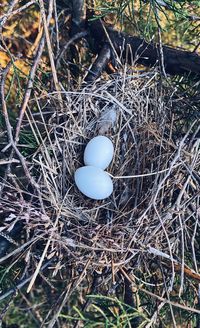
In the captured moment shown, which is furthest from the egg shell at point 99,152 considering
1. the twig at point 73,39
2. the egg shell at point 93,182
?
the twig at point 73,39

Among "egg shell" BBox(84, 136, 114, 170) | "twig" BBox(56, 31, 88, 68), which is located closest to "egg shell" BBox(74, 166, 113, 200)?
"egg shell" BBox(84, 136, 114, 170)

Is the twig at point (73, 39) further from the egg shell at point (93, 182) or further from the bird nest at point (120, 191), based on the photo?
the egg shell at point (93, 182)

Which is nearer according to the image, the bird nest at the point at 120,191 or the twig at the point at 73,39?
the bird nest at the point at 120,191

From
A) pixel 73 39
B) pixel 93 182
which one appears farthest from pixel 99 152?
pixel 73 39

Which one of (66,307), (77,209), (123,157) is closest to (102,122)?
(123,157)

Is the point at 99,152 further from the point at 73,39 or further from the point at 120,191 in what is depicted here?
the point at 73,39

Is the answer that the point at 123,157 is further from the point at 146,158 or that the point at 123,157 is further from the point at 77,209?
the point at 77,209
